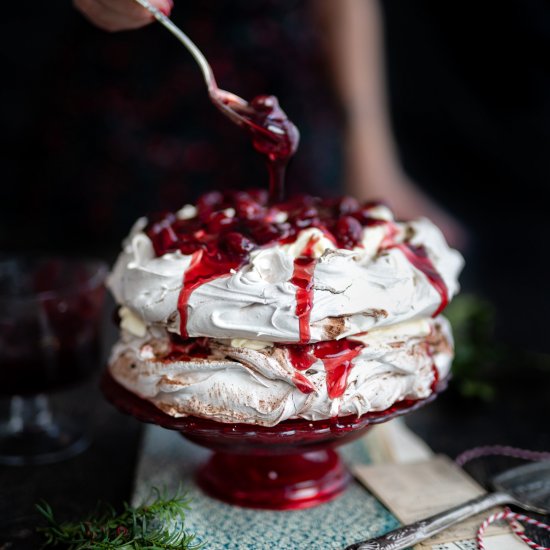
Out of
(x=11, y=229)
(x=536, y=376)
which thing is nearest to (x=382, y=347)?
(x=536, y=376)

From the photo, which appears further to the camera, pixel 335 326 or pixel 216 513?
pixel 216 513

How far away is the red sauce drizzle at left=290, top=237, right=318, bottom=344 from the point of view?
1.48 metres

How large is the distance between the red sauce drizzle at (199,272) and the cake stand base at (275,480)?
43 cm

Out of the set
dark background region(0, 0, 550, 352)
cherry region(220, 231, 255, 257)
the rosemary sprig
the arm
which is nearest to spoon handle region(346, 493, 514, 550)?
the rosemary sprig

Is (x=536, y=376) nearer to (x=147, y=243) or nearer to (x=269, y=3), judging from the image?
(x=147, y=243)

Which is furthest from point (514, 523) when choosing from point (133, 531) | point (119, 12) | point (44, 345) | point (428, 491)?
point (119, 12)

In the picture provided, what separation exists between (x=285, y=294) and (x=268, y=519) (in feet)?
1.77

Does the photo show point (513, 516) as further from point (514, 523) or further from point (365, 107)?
point (365, 107)

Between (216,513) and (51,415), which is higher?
(216,513)

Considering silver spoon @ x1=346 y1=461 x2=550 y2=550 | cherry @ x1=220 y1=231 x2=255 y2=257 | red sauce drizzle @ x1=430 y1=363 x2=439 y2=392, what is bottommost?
silver spoon @ x1=346 y1=461 x2=550 y2=550

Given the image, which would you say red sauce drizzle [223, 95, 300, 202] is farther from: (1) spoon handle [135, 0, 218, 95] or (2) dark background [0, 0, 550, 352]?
(2) dark background [0, 0, 550, 352]

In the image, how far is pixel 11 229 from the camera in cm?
422

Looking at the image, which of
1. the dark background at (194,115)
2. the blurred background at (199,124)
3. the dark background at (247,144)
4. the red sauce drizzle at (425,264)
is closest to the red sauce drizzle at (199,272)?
the red sauce drizzle at (425,264)

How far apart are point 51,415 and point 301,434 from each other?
1.05 m
